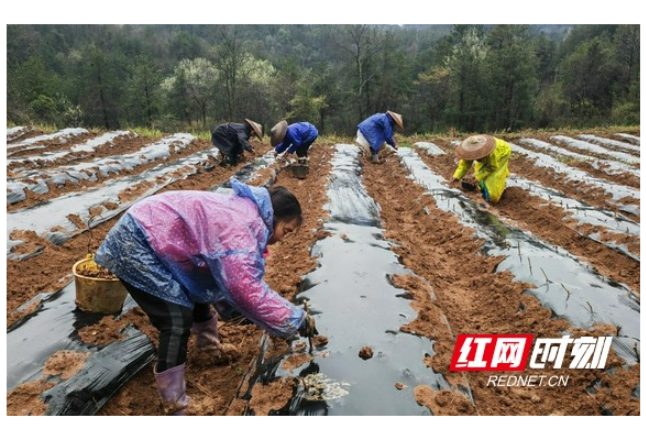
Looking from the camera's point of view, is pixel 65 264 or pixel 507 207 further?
pixel 507 207

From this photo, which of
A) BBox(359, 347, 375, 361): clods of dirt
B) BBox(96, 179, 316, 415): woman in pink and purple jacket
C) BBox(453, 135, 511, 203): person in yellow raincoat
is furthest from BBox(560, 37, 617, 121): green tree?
BBox(96, 179, 316, 415): woman in pink and purple jacket

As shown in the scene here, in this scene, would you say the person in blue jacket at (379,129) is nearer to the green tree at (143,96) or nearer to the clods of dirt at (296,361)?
the clods of dirt at (296,361)

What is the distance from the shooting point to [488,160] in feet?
20.3

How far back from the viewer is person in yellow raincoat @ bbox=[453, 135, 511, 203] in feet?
19.7

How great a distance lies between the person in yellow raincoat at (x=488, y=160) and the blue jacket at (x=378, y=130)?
3.46 meters

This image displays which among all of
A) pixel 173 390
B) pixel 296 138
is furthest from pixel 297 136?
pixel 173 390

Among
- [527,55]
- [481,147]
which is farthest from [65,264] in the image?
[527,55]

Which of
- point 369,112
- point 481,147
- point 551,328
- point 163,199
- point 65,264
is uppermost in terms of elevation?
point 163,199

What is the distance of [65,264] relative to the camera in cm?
431

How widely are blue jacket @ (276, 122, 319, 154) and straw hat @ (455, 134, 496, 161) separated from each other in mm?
3686

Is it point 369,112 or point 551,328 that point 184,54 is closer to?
point 369,112

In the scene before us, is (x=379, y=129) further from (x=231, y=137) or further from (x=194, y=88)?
(x=194, y=88)

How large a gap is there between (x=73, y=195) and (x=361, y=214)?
13.8 ft

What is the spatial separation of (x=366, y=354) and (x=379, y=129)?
8264 millimetres
